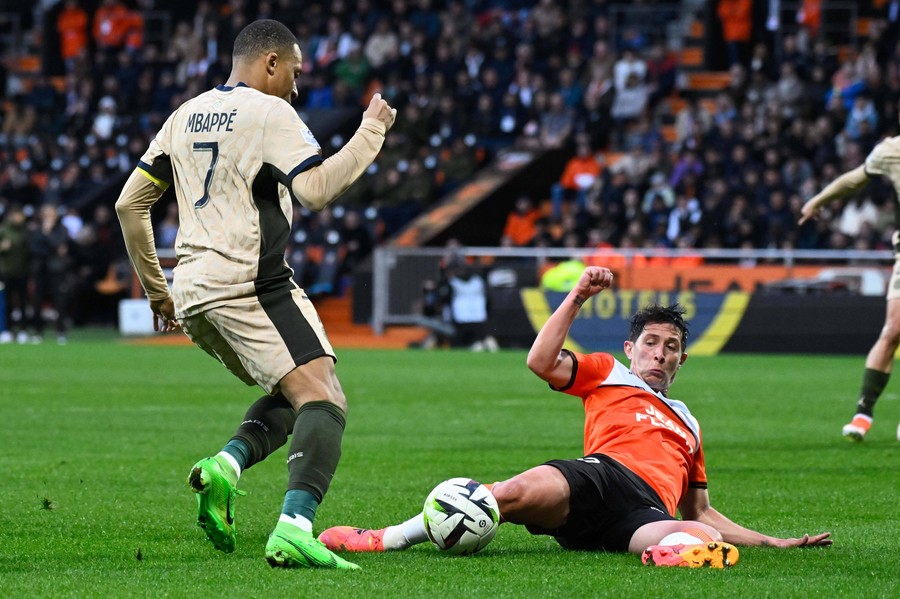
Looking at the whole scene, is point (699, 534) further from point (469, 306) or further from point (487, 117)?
point (487, 117)

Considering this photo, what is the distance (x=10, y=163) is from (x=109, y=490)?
83.9ft

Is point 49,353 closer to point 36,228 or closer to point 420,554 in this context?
point 36,228

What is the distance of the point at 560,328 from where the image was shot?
5691mm

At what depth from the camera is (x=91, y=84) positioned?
33375 millimetres

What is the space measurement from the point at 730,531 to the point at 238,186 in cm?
227

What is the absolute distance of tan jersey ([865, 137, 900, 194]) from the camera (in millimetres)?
10523

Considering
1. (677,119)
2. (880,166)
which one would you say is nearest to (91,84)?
(677,119)

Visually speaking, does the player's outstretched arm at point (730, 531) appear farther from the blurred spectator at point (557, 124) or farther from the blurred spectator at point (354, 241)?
the blurred spectator at point (557, 124)

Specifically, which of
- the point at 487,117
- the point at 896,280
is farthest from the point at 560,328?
the point at 487,117

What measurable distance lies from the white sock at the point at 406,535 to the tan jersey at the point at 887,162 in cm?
591

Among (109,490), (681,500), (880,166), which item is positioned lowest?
(109,490)

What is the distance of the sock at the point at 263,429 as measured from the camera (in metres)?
5.71

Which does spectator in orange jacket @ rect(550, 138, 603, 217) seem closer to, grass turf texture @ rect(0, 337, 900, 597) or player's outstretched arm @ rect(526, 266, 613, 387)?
grass turf texture @ rect(0, 337, 900, 597)

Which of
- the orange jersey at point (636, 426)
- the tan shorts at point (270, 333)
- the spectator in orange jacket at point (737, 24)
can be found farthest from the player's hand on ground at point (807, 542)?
the spectator in orange jacket at point (737, 24)
